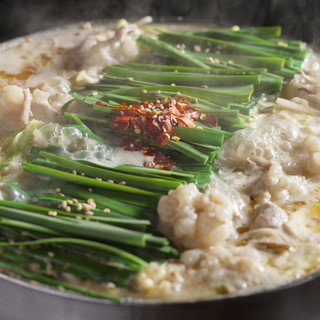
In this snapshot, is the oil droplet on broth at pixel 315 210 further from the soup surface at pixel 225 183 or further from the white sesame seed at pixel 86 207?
the white sesame seed at pixel 86 207

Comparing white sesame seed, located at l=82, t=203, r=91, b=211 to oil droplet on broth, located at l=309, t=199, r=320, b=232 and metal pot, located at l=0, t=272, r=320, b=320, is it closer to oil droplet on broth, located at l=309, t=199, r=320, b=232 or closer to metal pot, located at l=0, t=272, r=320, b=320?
metal pot, located at l=0, t=272, r=320, b=320

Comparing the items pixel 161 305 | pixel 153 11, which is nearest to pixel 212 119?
pixel 161 305

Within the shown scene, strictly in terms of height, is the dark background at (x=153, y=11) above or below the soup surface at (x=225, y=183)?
above

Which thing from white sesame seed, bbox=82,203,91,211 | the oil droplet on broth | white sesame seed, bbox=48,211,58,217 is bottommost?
white sesame seed, bbox=48,211,58,217

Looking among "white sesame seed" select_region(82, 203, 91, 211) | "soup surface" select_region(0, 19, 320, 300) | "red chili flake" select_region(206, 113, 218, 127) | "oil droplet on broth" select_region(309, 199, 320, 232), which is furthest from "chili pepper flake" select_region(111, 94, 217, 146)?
"oil droplet on broth" select_region(309, 199, 320, 232)

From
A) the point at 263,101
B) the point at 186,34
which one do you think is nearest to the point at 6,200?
the point at 263,101

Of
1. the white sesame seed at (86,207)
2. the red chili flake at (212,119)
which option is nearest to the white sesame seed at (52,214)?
the white sesame seed at (86,207)

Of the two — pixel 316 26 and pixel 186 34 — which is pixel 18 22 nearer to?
pixel 186 34

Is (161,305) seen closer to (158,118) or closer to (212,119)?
(158,118)
